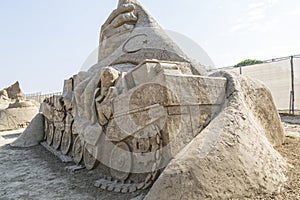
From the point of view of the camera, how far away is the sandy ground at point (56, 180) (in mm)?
2381

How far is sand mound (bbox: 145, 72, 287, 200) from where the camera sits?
1842 millimetres

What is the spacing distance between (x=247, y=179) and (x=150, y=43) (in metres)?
3.00

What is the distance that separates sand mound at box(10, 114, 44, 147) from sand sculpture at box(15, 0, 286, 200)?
2196 millimetres

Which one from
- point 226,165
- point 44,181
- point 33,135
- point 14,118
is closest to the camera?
point 226,165

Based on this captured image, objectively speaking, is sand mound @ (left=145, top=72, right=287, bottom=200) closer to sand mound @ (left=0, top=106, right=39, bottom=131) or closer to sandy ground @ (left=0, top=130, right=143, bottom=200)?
sandy ground @ (left=0, top=130, right=143, bottom=200)

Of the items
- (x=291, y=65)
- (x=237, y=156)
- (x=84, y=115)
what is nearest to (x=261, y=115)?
(x=237, y=156)

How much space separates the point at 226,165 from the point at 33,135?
531cm

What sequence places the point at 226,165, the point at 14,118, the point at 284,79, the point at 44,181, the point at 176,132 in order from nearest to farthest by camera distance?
1. the point at 226,165
2. the point at 176,132
3. the point at 44,181
4. the point at 284,79
5. the point at 14,118

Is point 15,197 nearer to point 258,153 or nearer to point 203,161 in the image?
point 203,161

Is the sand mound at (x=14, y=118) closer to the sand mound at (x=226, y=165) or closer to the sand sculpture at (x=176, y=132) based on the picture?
the sand sculpture at (x=176, y=132)

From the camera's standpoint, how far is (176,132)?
2.37 metres

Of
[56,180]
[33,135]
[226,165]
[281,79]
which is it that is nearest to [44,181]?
[56,180]

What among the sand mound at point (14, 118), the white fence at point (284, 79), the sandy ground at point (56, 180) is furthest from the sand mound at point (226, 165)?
the sand mound at point (14, 118)

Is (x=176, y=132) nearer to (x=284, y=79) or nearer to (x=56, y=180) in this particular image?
(x=56, y=180)
